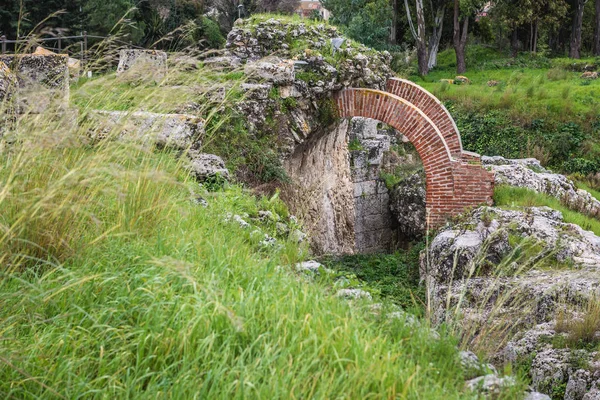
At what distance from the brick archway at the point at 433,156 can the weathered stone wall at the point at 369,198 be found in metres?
3.75

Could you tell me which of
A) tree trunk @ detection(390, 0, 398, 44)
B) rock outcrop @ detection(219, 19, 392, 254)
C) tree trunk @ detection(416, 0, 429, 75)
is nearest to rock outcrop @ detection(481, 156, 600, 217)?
rock outcrop @ detection(219, 19, 392, 254)

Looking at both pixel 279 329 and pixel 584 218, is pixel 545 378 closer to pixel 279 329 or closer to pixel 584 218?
pixel 279 329

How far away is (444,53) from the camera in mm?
→ 39594

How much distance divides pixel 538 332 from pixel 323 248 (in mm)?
7681

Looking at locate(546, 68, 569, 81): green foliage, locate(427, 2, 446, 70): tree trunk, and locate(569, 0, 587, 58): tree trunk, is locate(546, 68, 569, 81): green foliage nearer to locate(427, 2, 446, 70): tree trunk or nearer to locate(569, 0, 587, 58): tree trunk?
locate(569, 0, 587, 58): tree trunk

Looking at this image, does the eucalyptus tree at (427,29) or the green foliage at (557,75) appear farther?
the eucalyptus tree at (427,29)

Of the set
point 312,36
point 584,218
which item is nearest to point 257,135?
point 312,36

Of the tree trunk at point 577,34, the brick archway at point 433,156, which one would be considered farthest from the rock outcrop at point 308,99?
the tree trunk at point 577,34

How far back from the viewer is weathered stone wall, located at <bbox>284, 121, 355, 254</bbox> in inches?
538

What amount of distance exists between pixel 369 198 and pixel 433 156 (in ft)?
14.4

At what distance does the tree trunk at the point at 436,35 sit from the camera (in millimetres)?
34625

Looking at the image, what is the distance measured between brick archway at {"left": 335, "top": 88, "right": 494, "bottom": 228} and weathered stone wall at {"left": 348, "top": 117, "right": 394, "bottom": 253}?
12.3 ft

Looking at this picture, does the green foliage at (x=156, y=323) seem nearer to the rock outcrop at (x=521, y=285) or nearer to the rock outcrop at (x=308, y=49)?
the rock outcrop at (x=521, y=285)

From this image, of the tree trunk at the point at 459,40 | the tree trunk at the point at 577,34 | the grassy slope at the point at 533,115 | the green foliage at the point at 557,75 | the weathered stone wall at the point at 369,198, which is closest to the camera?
the weathered stone wall at the point at 369,198
